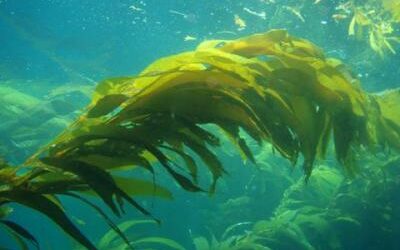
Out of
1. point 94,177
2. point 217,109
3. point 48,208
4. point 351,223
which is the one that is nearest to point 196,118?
point 217,109

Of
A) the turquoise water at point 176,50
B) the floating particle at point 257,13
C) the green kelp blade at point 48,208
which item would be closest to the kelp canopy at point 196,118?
the green kelp blade at point 48,208

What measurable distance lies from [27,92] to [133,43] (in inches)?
555

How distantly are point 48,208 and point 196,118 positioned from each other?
619 mm

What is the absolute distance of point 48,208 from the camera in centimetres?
126

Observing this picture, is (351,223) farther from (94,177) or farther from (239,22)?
(239,22)

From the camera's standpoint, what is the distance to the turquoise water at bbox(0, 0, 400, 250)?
12.5 metres

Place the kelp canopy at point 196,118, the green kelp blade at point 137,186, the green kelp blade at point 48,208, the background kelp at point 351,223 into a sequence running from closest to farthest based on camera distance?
the green kelp blade at point 48,208, the kelp canopy at point 196,118, the green kelp blade at point 137,186, the background kelp at point 351,223

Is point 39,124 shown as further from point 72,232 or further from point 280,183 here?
point 72,232

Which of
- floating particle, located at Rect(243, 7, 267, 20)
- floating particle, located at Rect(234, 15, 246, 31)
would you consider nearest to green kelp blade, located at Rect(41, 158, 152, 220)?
floating particle, located at Rect(243, 7, 267, 20)

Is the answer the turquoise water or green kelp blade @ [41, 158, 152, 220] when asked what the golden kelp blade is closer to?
green kelp blade @ [41, 158, 152, 220]

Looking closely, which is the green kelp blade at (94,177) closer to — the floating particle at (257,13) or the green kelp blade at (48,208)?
the green kelp blade at (48,208)

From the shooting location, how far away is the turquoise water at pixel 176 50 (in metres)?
12.5

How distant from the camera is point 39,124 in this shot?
1546 centimetres

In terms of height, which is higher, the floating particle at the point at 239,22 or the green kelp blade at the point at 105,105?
the green kelp blade at the point at 105,105
